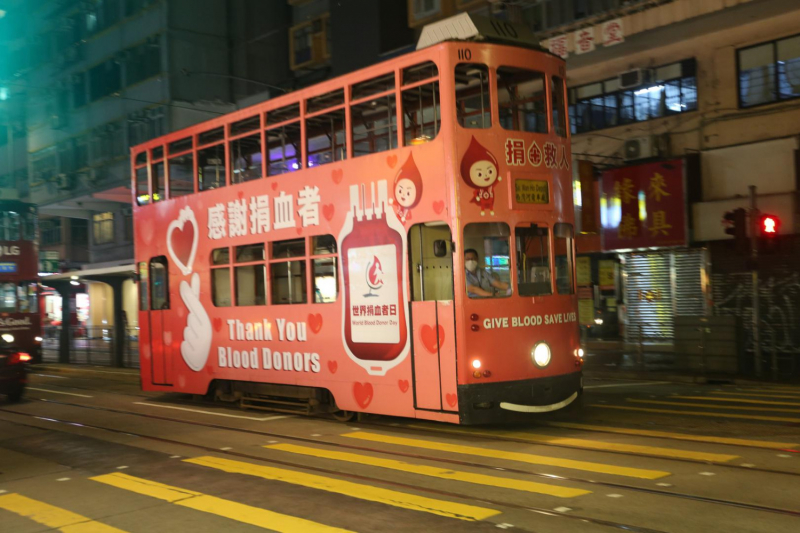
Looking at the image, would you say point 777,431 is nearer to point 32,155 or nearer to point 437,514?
point 437,514

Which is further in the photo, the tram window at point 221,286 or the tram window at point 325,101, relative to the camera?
the tram window at point 221,286

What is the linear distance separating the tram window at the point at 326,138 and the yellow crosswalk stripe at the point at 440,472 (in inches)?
157

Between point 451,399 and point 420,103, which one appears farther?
point 420,103

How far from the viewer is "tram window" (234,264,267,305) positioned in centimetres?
1265

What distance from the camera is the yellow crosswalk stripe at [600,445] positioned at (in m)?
8.26

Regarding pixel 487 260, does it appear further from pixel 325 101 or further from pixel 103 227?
pixel 103 227

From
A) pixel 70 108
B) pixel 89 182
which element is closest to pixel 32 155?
pixel 70 108

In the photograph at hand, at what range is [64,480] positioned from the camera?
8.70 metres

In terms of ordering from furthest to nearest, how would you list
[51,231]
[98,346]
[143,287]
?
[51,231] → [98,346] → [143,287]

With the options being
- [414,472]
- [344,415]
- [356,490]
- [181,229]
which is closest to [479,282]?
[414,472]

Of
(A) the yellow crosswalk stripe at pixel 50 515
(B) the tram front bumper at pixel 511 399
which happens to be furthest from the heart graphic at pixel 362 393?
(A) the yellow crosswalk stripe at pixel 50 515

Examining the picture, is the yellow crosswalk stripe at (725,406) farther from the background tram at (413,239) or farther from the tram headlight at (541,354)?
the tram headlight at (541,354)

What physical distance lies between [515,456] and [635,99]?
14.8 m

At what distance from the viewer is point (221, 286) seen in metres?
13.6
